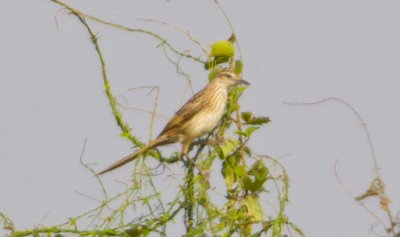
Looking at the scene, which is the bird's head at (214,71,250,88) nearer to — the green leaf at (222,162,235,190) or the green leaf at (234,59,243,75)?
the green leaf at (234,59,243,75)

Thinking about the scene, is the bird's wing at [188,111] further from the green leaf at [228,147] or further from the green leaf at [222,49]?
the green leaf at [228,147]

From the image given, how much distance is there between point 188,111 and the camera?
8.63 m

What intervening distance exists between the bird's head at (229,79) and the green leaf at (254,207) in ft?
3.17

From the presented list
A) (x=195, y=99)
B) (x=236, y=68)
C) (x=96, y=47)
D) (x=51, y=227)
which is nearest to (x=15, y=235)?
(x=51, y=227)

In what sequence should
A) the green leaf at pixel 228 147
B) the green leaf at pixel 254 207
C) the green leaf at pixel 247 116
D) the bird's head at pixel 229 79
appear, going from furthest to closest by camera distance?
the bird's head at pixel 229 79 < the green leaf at pixel 247 116 < the green leaf at pixel 228 147 < the green leaf at pixel 254 207

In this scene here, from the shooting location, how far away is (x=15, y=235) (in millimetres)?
6477

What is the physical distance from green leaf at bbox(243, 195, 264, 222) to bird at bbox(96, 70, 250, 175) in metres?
0.75

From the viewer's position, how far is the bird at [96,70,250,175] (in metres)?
7.48

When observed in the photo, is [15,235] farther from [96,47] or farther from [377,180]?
[377,180]

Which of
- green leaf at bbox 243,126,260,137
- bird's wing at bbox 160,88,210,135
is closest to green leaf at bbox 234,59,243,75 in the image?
green leaf at bbox 243,126,260,137

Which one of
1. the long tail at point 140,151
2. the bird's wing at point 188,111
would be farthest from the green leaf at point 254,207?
the bird's wing at point 188,111

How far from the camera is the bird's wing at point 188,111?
8.45 meters

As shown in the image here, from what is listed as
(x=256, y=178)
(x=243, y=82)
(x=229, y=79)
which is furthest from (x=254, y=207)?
(x=229, y=79)

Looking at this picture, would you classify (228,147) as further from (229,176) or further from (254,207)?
(254,207)
